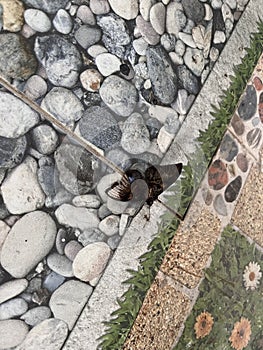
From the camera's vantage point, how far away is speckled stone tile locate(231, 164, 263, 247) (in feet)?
4.56

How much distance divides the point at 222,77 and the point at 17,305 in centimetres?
63

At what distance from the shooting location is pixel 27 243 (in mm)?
1016

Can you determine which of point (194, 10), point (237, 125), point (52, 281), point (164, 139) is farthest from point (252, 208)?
point (52, 281)

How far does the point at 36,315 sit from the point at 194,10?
2.14 ft

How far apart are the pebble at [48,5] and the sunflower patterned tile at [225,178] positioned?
0.47 metres

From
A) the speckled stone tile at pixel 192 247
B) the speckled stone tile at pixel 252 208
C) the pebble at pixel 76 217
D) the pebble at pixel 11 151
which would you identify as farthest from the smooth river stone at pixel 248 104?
the pebble at pixel 11 151

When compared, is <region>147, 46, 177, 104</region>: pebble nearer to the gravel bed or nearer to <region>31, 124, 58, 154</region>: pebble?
the gravel bed

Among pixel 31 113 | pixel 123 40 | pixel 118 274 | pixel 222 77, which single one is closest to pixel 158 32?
pixel 123 40

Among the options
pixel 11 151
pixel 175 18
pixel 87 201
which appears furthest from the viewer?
pixel 175 18

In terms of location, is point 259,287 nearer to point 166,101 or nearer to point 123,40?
point 166,101

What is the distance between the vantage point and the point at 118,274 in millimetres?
1162

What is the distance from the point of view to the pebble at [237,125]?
135 centimetres

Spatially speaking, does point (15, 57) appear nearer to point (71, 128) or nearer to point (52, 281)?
point (71, 128)

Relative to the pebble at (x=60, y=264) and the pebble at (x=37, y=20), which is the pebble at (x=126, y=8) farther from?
the pebble at (x=60, y=264)
